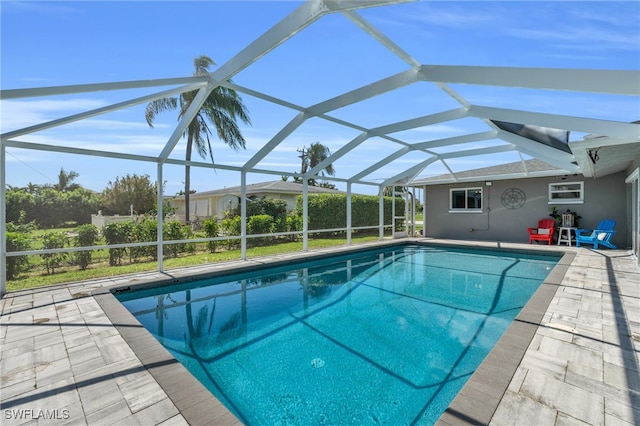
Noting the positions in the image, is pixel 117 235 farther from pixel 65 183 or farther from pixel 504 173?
pixel 504 173

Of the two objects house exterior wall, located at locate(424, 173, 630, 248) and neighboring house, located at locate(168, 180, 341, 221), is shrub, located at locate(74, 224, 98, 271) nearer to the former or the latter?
neighboring house, located at locate(168, 180, 341, 221)

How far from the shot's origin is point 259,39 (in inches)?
164

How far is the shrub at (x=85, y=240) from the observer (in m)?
8.01

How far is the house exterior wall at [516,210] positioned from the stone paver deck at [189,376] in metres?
8.01

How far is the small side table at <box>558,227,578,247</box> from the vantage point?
10.8 m

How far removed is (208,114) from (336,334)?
42.4 feet

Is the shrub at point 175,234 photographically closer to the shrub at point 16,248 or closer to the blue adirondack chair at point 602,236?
the shrub at point 16,248

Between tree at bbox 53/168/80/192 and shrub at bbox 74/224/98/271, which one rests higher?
tree at bbox 53/168/80/192

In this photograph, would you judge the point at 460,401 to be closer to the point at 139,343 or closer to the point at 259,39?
the point at 139,343

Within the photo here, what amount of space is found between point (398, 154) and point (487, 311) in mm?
5838

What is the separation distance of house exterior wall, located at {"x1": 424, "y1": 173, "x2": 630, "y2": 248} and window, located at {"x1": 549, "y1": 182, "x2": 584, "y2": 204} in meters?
0.11

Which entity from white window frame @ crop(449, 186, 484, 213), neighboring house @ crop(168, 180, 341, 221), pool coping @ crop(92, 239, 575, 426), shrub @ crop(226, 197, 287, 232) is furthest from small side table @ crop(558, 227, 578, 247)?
neighboring house @ crop(168, 180, 341, 221)

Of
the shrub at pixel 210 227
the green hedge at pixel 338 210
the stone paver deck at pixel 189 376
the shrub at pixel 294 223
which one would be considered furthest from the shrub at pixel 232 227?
the stone paver deck at pixel 189 376

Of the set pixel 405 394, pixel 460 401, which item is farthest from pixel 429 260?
pixel 460 401
